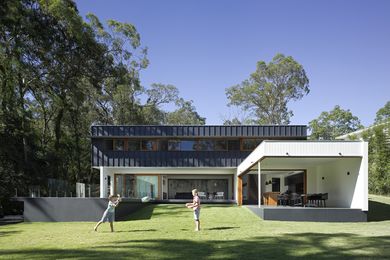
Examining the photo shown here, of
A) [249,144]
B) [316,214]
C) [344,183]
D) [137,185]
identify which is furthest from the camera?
[137,185]

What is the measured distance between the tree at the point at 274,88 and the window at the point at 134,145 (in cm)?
2352

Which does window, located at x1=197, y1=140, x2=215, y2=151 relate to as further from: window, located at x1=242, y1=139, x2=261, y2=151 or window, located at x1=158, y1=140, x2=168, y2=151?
window, located at x1=158, y1=140, x2=168, y2=151

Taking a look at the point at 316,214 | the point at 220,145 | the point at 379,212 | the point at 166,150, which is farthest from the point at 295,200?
the point at 166,150

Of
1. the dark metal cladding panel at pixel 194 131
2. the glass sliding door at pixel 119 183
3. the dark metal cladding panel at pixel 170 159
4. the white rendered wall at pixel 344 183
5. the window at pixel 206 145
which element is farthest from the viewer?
the glass sliding door at pixel 119 183

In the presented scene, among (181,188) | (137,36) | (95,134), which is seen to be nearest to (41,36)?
(95,134)

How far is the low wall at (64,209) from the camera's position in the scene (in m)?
19.9

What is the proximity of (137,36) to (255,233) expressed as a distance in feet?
91.5

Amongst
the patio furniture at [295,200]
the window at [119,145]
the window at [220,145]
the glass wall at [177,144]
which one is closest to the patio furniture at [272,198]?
the patio furniture at [295,200]

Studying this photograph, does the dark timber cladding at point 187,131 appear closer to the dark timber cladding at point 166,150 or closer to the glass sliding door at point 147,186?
the dark timber cladding at point 166,150

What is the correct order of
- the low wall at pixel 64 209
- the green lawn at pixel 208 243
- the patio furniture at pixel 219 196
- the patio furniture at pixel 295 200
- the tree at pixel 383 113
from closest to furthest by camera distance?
the green lawn at pixel 208 243, the low wall at pixel 64 209, the patio furniture at pixel 295 200, the patio furniture at pixel 219 196, the tree at pixel 383 113

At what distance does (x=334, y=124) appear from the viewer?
206ft

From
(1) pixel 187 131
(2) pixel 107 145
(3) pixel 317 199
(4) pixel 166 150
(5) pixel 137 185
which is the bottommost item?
(5) pixel 137 185

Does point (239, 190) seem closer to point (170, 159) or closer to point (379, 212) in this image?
point (170, 159)

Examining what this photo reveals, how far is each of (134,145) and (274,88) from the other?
2456cm
